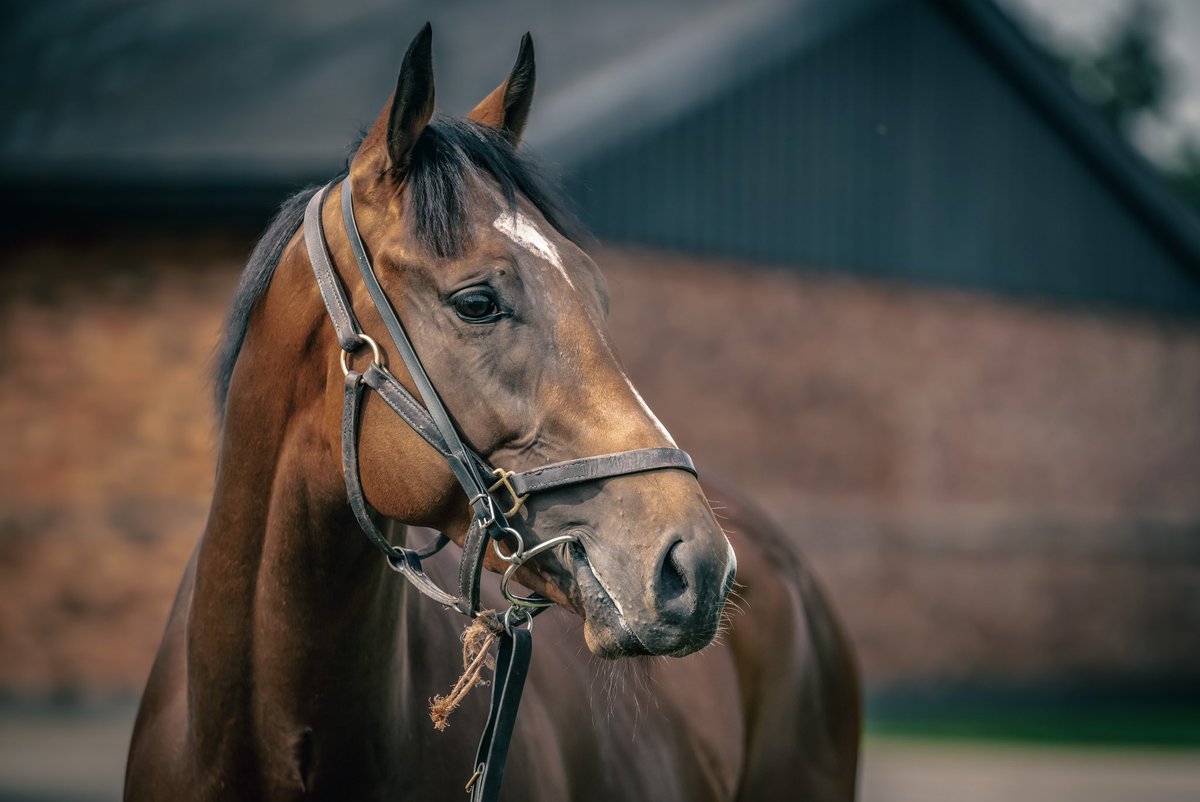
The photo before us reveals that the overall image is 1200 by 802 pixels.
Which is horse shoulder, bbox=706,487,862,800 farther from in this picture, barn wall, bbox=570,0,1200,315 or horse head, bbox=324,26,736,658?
barn wall, bbox=570,0,1200,315

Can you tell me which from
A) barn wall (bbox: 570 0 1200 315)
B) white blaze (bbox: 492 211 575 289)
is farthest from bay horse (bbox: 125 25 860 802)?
barn wall (bbox: 570 0 1200 315)

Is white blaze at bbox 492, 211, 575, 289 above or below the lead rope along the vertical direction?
above

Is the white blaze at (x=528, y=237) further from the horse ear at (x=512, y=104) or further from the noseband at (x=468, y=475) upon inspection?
the horse ear at (x=512, y=104)

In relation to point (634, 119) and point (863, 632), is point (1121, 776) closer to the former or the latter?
point (863, 632)

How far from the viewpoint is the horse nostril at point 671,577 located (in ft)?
6.28

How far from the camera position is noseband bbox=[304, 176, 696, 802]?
204 cm

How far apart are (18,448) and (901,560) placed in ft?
30.1

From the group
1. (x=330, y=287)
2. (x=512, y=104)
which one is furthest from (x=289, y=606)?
(x=512, y=104)

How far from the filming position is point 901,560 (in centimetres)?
1319

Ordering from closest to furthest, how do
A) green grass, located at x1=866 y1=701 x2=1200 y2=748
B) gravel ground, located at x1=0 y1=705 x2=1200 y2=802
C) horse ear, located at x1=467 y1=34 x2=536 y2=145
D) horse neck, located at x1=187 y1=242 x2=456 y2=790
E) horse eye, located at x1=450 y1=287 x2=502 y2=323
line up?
horse eye, located at x1=450 y1=287 x2=502 y2=323 < horse neck, located at x1=187 y1=242 x2=456 y2=790 < horse ear, located at x1=467 y1=34 x2=536 y2=145 < gravel ground, located at x1=0 y1=705 x2=1200 y2=802 < green grass, located at x1=866 y1=701 x2=1200 y2=748

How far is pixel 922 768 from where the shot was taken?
30.5 feet

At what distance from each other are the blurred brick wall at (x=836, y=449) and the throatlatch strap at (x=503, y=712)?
7.34 meters

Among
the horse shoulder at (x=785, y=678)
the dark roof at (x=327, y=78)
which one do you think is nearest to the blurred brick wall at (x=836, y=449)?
the dark roof at (x=327, y=78)

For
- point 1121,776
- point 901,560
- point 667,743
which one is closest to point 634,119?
point 901,560
